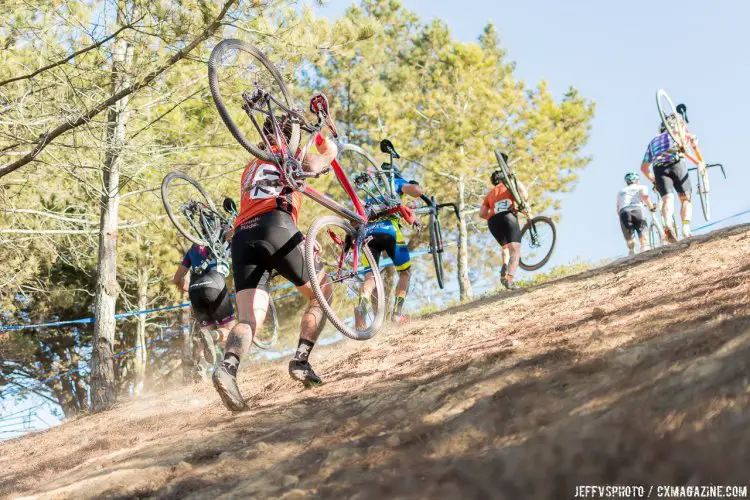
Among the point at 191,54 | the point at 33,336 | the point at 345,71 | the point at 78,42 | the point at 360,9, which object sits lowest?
the point at 33,336

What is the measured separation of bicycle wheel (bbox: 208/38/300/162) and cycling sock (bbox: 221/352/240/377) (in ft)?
4.39

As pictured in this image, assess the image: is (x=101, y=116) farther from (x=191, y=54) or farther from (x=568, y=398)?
(x=568, y=398)

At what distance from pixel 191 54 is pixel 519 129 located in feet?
51.8

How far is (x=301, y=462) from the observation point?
11.2 ft

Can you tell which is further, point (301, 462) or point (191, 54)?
point (191, 54)

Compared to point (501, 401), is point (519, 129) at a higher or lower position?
higher

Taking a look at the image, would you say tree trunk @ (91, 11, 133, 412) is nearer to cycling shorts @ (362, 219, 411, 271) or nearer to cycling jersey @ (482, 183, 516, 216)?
cycling shorts @ (362, 219, 411, 271)

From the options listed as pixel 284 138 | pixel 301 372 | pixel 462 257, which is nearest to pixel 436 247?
pixel 301 372

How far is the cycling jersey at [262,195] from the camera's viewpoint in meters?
5.03

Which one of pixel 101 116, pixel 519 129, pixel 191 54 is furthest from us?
pixel 519 129

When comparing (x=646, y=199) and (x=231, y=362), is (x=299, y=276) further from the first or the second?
(x=646, y=199)

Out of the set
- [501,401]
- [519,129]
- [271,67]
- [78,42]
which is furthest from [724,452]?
[519,129]

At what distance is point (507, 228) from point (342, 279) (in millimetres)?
4491

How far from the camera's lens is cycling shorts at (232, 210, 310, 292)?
4.94 metres
